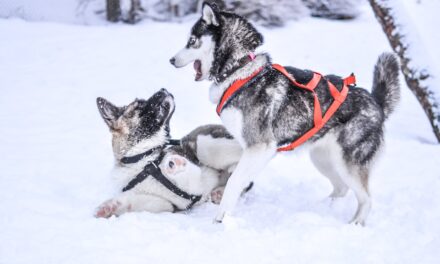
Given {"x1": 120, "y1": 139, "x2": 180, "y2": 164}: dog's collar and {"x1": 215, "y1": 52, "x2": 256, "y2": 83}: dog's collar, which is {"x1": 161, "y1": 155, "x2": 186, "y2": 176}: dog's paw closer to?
{"x1": 120, "y1": 139, "x2": 180, "y2": 164}: dog's collar

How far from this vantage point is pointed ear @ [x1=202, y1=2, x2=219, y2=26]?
10.6 feet

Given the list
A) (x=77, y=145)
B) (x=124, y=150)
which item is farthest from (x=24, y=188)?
(x=77, y=145)

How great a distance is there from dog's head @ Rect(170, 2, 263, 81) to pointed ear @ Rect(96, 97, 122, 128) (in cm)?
71

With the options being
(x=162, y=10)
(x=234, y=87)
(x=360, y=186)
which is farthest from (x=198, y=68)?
(x=162, y=10)

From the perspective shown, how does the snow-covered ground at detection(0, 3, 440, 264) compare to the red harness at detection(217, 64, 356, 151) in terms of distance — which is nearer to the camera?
the snow-covered ground at detection(0, 3, 440, 264)

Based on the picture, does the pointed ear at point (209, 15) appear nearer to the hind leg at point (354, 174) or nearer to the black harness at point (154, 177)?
the black harness at point (154, 177)

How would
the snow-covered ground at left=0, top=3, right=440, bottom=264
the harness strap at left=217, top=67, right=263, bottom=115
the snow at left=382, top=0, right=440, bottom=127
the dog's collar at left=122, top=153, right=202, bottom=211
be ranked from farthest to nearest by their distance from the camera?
the snow at left=382, top=0, right=440, bottom=127
the dog's collar at left=122, top=153, right=202, bottom=211
the harness strap at left=217, top=67, right=263, bottom=115
the snow-covered ground at left=0, top=3, right=440, bottom=264

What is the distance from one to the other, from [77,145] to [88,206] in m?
1.68

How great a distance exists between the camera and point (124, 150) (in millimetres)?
3465

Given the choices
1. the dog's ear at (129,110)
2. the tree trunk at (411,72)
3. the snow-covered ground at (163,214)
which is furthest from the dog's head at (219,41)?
the tree trunk at (411,72)

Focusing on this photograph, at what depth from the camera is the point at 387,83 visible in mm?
3488

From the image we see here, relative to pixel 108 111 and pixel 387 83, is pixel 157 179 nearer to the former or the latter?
pixel 108 111

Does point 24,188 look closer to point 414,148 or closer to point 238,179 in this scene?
point 238,179

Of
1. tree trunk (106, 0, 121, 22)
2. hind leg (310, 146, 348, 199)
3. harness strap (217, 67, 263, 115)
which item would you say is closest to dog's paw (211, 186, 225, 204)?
harness strap (217, 67, 263, 115)
